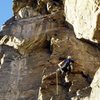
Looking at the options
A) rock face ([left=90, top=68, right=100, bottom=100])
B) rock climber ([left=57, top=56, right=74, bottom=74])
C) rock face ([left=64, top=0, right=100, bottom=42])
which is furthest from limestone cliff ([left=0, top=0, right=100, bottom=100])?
rock face ([left=90, top=68, right=100, bottom=100])

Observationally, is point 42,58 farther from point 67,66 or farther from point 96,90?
point 96,90

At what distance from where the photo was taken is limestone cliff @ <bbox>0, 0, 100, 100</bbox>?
66.0ft

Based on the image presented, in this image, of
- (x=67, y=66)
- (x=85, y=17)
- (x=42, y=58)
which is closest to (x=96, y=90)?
(x=67, y=66)

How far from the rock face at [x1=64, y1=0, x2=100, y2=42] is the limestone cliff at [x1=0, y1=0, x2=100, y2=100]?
39.6 inches

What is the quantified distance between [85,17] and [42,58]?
3.94 metres

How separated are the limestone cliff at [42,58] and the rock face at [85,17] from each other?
101 cm

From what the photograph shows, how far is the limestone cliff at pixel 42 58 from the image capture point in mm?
20109

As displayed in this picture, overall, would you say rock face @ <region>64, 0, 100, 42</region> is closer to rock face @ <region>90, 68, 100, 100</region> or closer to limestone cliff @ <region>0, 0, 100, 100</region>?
limestone cliff @ <region>0, 0, 100, 100</region>

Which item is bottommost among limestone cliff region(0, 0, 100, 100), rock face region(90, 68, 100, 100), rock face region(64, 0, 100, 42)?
limestone cliff region(0, 0, 100, 100)

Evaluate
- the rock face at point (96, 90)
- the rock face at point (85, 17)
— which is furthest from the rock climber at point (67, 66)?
the rock face at point (96, 90)

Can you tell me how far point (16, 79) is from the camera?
21938mm

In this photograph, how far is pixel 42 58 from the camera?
2247 cm

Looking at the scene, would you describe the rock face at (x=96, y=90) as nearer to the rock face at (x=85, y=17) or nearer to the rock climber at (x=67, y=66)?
the rock face at (x=85, y=17)

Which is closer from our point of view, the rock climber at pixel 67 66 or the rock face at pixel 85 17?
the rock face at pixel 85 17
